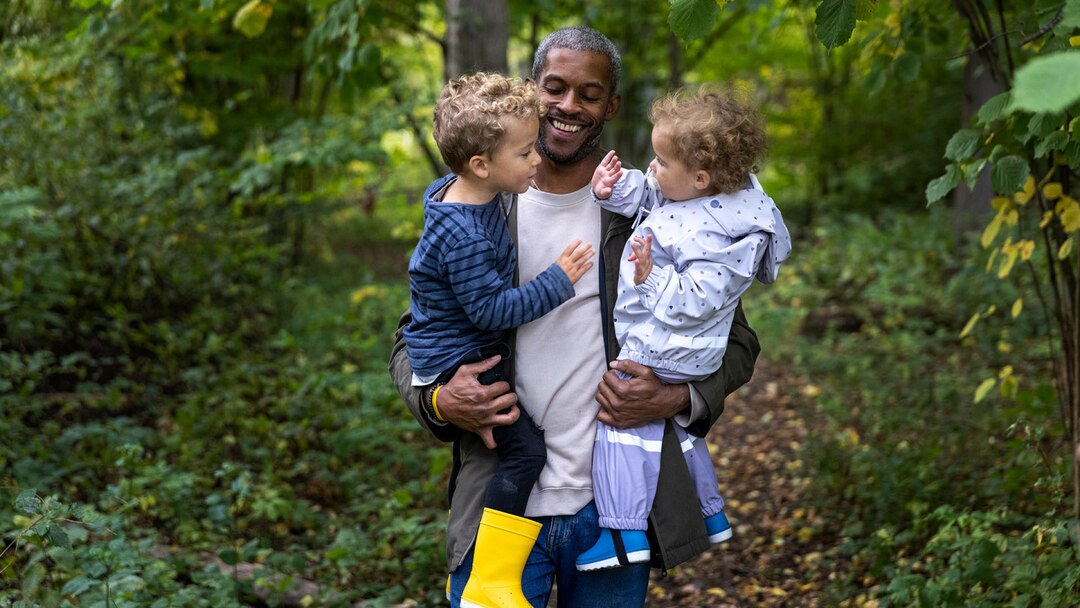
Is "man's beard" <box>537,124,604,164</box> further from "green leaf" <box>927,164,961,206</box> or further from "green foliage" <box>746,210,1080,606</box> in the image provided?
"green foliage" <box>746,210,1080,606</box>

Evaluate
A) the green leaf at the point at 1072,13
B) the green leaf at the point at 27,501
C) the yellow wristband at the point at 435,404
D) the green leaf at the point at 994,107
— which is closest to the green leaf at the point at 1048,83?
the green leaf at the point at 1072,13

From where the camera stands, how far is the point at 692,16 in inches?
85.1

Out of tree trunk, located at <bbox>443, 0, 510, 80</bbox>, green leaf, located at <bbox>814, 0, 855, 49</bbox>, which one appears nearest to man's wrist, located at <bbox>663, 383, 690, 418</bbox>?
green leaf, located at <bbox>814, 0, 855, 49</bbox>

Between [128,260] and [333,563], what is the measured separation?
→ 125 inches

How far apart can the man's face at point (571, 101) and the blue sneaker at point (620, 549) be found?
904 millimetres

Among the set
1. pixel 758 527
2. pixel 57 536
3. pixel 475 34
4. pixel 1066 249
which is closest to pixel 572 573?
pixel 57 536

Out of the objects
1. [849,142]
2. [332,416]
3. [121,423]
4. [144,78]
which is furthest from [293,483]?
[849,142]

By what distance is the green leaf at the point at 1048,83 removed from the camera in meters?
0.89

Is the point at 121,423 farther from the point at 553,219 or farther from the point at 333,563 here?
the point at 553,219

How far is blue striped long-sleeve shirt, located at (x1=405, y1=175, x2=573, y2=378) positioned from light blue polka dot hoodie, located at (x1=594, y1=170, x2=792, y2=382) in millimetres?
191

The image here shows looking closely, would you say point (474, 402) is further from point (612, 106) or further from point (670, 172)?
point (612, 106)

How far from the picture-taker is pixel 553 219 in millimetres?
2336

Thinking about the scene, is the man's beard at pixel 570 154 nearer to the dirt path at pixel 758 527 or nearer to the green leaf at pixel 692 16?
the green leaf at pixel 692 16

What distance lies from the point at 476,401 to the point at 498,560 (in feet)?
1.19
